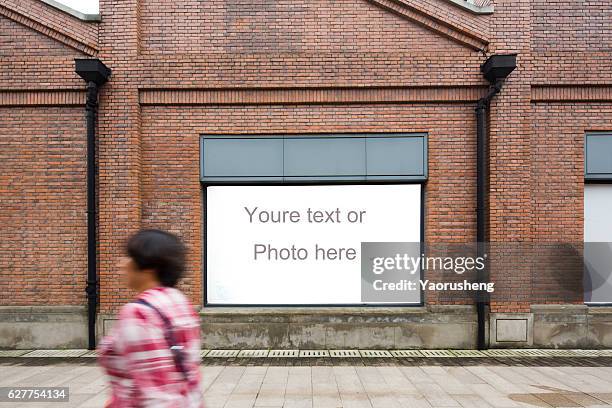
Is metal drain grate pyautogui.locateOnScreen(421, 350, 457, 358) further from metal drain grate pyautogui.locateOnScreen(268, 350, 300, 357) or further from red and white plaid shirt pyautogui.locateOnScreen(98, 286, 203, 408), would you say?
red and white plaid shirt pyautogui.locateOnScreen(98, 286, 203, 408)

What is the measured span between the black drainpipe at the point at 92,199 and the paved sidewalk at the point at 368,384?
100cm

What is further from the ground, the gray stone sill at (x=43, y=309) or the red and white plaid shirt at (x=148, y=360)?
the red and white plaid shirt at (x=148, y=360)

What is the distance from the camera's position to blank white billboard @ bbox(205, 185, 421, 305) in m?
8.14

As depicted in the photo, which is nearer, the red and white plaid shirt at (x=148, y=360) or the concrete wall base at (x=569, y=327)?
the red and white plaid shirt at (x=148, y=360)

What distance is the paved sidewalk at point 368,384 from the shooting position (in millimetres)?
5254

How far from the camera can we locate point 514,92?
7.85m

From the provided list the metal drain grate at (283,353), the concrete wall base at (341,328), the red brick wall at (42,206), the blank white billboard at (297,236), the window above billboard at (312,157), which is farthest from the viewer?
the blank white billboard at (297,236)

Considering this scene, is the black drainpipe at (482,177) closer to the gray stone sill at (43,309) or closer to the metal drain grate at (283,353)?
the metal drain grate at (283,353)

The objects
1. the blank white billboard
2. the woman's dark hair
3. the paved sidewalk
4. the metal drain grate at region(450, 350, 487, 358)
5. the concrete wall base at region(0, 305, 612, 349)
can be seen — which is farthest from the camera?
the blank white billboard

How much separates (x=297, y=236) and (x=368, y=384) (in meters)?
3.24

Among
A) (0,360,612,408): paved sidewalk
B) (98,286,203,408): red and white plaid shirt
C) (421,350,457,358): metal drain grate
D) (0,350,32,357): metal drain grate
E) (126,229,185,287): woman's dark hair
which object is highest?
(126,229,185,287): woman's dark hair

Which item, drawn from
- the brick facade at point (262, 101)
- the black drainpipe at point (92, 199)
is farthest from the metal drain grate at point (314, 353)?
the black drainpipe at point (92, 199)

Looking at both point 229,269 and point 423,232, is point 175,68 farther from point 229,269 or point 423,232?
point 423,232

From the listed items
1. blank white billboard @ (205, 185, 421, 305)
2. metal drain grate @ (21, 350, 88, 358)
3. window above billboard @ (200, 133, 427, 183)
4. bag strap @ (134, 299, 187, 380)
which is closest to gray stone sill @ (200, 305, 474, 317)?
blank white billboard @ (205, 185, 421, 305)
